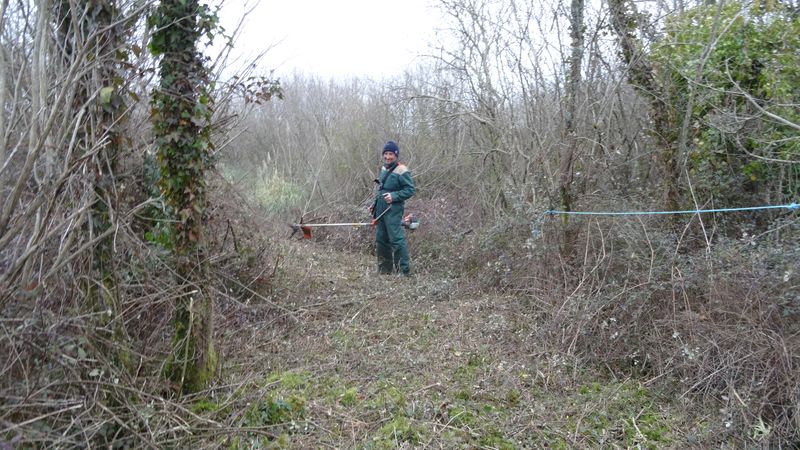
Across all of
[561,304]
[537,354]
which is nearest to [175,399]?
[537,354]

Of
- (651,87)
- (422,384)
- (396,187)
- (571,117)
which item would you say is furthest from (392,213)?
(422,384)

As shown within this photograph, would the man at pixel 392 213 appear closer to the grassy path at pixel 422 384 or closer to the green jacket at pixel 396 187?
the green jacket at pixel 396 187

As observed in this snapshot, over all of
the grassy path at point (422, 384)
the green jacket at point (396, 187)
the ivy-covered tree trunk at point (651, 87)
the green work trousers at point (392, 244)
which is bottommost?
the grassy path at point (422, 384)

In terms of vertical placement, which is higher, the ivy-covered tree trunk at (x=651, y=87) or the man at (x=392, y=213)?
the ivy-covered tree trunk at (x=651, y=87)

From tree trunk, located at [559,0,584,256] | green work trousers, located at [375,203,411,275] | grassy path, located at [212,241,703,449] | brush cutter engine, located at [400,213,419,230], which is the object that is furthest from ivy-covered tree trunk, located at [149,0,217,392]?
brush cutter engine, located at [400,213,419,230]

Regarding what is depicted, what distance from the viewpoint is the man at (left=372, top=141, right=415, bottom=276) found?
8461 mm

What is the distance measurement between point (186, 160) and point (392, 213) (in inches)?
177

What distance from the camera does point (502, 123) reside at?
9094 mm

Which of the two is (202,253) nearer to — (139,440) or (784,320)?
(139,440)

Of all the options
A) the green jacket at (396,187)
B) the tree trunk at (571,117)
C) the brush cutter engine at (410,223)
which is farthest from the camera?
the brush cutter engine at (410,223)

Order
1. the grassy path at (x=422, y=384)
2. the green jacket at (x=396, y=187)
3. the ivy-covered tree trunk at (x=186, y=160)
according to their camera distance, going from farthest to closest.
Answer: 1. the green jacket at (x=396, y=187)
2. the grassy path at (x=422, y=384)
3. the ivy-covered tree trunk at (x=186, y=160)

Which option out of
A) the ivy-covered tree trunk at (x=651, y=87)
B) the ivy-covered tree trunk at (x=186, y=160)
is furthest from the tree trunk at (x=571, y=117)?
the ivy-covered tree trunk at (x=186, y=160)

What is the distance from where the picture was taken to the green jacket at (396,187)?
27.7ft

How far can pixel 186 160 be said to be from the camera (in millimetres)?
4246
